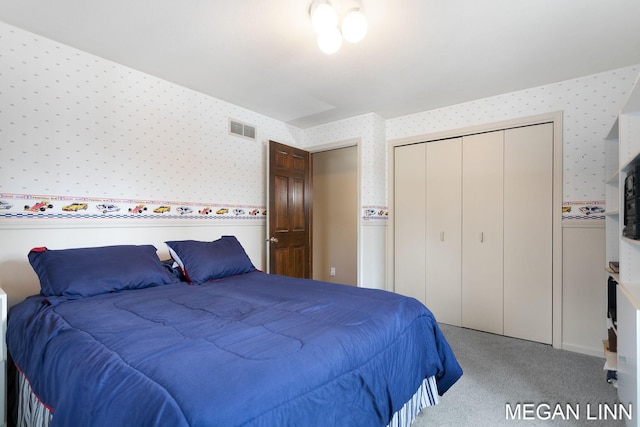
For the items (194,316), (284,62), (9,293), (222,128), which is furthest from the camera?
(222,128)

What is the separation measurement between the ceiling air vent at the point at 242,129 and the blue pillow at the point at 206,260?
53.8 inches

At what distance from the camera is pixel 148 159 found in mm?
2746

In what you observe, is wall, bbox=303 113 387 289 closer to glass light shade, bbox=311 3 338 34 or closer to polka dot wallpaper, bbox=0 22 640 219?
polka dot wallpaper, bbox=0 22 640 219

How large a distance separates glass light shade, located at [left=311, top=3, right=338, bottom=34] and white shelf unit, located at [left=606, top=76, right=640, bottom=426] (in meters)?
1.54

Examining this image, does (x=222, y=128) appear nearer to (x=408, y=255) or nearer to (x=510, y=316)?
(x=408, y=255)

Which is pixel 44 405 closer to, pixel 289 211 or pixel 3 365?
pixel 3 365

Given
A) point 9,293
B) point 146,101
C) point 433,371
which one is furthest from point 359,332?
point 146,101

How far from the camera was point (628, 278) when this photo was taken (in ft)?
6.22

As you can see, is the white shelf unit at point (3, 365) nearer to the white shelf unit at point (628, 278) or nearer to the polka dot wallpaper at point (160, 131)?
the polka dot wallpaper at point (160, 131)

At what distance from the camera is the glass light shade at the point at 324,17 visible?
5.59 feet

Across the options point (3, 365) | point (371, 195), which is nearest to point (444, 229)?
point (371, 195)

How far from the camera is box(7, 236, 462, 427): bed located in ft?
2.97

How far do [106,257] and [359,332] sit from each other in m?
1.78

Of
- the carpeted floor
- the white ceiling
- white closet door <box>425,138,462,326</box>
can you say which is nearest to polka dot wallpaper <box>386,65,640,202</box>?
the white ceiling
